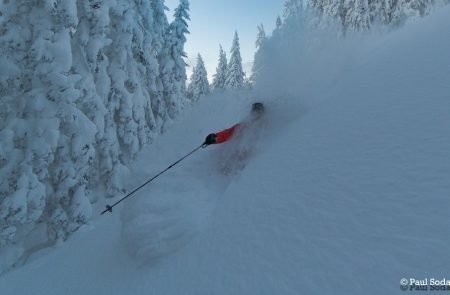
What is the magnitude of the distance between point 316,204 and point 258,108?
9.61 feet

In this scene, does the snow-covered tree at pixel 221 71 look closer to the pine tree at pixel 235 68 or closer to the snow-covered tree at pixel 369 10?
the pine tree at pixel 235 68

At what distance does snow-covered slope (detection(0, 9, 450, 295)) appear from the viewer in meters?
2.61

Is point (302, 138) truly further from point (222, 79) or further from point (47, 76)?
point (222, 79)

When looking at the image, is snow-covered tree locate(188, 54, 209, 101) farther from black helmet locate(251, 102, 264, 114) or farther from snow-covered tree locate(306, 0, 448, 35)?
black helmet locate(251, 102, 264, 114)

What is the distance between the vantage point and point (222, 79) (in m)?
52.9

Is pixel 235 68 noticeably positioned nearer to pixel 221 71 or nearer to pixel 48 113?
pixel 221 71

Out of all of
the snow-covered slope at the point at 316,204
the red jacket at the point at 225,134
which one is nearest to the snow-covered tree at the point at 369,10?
the red jacket at the point at 225,134

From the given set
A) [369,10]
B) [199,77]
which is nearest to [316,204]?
[369,10]

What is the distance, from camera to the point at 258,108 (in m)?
6.00

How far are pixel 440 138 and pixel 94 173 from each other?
13.0 metres

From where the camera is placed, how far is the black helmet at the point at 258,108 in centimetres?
597

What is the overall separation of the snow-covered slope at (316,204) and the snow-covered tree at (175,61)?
18.4 m

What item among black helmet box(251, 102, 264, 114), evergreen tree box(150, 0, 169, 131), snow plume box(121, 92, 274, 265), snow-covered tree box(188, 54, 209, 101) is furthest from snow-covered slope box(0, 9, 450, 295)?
snow-covered tree box(188, 54, 209, 101)

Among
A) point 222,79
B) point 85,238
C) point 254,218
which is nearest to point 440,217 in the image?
point 254,218
